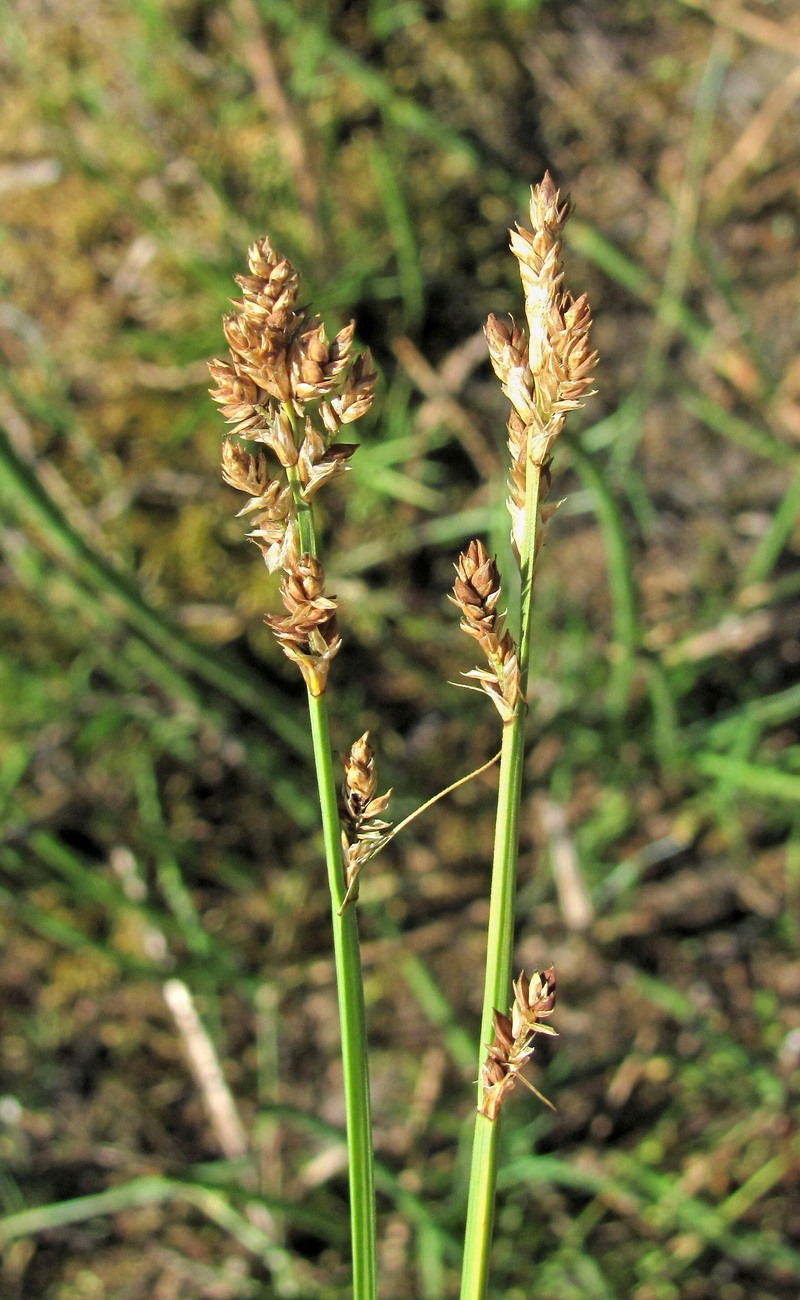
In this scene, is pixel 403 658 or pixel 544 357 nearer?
pixel 544 357

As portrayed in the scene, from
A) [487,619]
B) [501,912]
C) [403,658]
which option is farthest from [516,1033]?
[403,658]

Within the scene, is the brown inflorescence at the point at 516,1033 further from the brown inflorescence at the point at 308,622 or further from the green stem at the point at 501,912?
the brown inflorescence at the point at 308,622

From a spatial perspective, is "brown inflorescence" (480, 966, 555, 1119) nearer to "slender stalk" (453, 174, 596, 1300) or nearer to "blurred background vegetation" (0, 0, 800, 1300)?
"slender stalk" (453, 174, 596, 1300)

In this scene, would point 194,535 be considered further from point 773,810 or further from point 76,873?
point 773,810

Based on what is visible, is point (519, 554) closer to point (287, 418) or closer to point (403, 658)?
point (287, 418)

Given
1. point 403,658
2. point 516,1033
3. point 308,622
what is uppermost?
point 308,622

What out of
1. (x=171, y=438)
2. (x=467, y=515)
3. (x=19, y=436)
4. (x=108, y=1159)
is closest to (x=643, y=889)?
(x=467, y=515)
